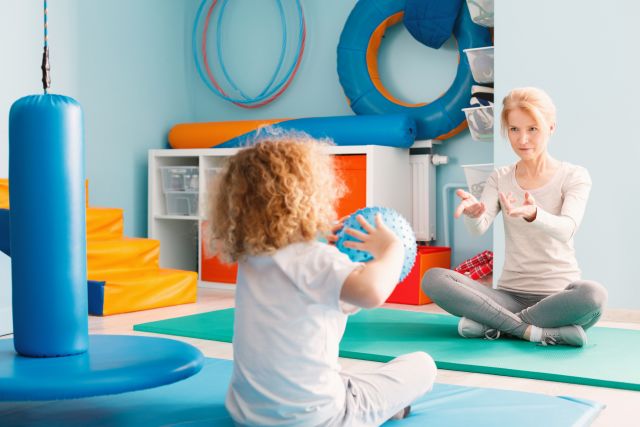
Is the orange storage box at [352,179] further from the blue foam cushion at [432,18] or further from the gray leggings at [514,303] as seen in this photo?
the gray leggings at [514,303]

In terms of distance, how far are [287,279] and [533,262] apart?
1.41 m

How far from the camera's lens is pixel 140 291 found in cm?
341

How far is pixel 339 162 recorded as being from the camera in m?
3.86

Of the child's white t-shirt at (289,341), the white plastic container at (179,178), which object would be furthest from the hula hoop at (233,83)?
the child's white t-shirt at (289,341)

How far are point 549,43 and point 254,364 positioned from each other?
7.44 feet

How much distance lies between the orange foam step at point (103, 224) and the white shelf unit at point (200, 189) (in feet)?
1.49

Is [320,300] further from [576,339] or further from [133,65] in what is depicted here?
[133,65]

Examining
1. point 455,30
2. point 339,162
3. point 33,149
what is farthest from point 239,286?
point 455,30

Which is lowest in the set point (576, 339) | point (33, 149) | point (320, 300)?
point (576, 339)

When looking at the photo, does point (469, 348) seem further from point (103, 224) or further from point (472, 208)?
point (103, 224)

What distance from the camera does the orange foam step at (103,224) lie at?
3.64 m

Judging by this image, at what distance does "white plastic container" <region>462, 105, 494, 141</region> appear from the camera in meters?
3.52

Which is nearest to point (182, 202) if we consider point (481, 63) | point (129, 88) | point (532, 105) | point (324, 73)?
point (129, 88)

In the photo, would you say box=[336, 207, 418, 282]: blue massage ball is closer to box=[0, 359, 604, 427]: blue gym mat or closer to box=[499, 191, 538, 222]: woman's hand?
box=[0, 359, 604, 427]: blue gym mat
